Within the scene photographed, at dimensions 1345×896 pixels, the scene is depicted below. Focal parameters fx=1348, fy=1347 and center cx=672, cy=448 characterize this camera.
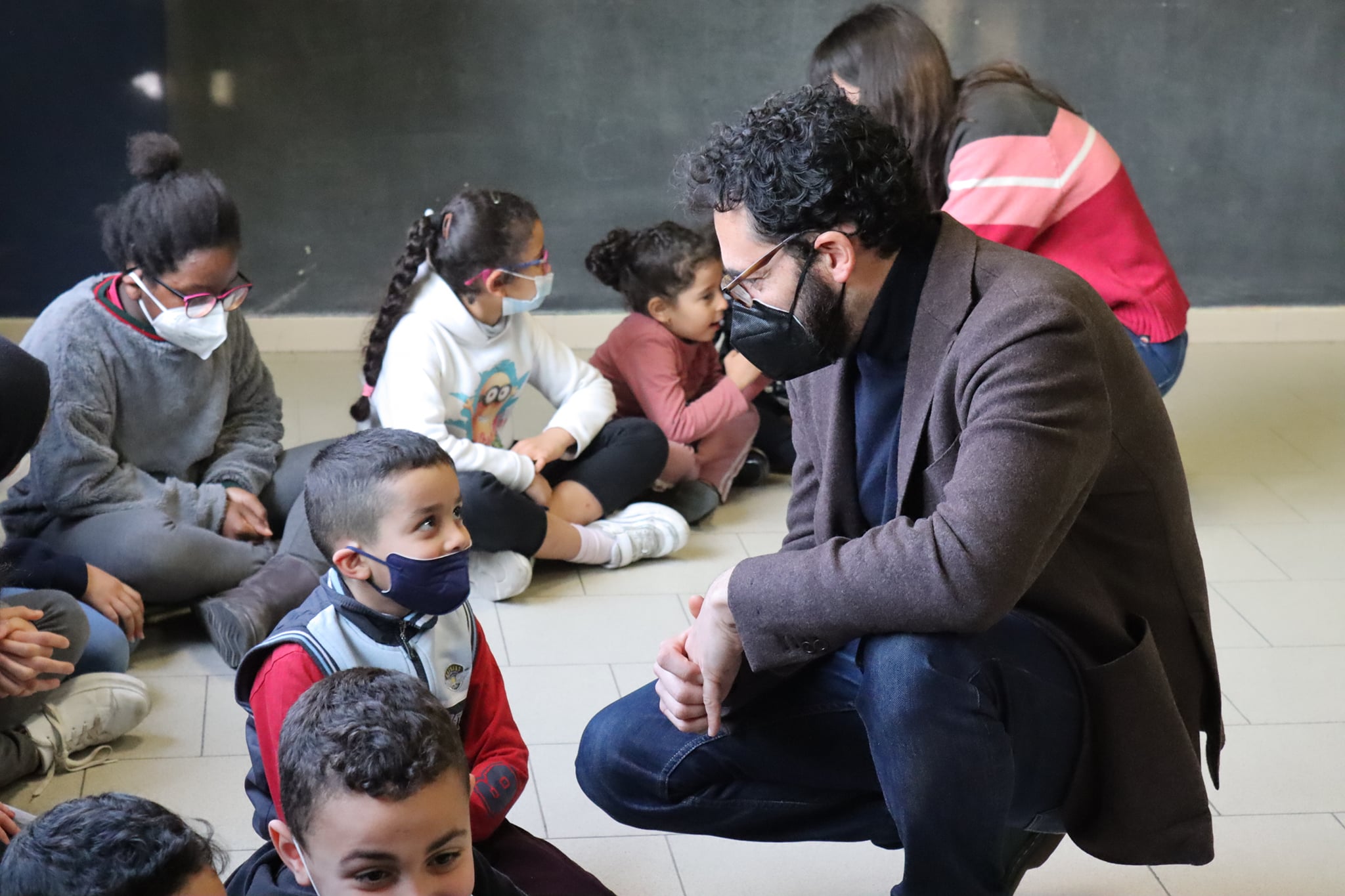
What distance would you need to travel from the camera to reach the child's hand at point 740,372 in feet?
10.5

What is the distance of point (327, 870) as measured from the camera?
1.20 m

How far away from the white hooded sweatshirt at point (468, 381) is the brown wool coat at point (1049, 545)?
1283mm

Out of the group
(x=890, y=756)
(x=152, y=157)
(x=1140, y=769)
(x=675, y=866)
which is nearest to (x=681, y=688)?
(x=890, y=756)

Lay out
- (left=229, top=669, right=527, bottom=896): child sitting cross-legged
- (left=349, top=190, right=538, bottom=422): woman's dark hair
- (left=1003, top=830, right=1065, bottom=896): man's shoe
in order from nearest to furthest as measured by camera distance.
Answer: (left=229, top=669, right=527, bottom=896): child sitting cross-legged < (left=1003, top=830, right=1065, bottom=896): man's shoe < (left=349, top=190, right=538, bottom=422): woman's dark hair

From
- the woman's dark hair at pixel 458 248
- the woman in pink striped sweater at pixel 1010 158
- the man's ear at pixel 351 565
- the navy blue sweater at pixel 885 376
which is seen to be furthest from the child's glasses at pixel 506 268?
the navy blue sweater at pixel 885 376

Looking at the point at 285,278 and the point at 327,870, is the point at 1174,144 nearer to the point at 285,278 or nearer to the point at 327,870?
the point at 285,278

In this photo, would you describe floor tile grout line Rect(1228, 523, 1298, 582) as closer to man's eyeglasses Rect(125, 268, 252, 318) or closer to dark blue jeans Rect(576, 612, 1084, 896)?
dark blue jeans Rect(576, 612, 1084, 896)

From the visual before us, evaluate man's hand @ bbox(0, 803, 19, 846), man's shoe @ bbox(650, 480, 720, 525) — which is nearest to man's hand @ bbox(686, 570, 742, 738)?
man's hand @ bbox(0, 803, 19, 846)

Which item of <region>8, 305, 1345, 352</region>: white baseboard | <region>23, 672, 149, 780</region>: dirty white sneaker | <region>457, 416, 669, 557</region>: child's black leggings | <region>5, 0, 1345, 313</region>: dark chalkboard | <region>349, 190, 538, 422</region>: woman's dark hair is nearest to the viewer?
<region>23, 672, 149, 780</region>: dirty white sneaker

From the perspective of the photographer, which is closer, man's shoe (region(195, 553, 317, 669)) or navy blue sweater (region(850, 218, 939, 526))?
navy blue sweater (region(850, 218, 939, 526))

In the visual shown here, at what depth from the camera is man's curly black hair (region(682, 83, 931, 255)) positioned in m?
1.44

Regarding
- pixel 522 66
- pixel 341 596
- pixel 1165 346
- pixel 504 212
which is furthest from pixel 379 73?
pixel 341 596

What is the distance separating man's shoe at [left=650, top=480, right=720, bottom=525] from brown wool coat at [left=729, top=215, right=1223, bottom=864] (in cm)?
161

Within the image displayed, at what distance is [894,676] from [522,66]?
10.6 feet
